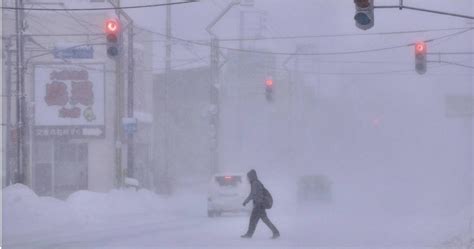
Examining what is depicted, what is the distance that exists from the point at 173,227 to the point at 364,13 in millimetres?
10427

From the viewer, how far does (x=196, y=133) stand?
6500 centimetres

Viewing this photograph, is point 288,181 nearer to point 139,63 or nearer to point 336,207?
point 139,63

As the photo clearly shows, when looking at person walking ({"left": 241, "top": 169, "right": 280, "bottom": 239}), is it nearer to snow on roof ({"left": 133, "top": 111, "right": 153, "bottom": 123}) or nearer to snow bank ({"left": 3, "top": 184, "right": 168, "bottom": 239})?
snow bank ({"left": 3, "top": 184, "right": 168, "bottom": 239})

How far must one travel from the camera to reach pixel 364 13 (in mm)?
16953

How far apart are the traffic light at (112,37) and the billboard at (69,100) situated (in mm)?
17636

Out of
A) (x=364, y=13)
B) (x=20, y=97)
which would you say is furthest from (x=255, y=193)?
(x=20, y=97)

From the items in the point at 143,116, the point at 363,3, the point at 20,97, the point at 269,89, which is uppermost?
the point at 363,3

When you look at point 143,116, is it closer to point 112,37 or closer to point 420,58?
point 420,58

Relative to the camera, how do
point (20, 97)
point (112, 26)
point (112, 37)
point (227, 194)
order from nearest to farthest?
point (112, 37), point (112, 26), point (20, 97), point (227, 194)

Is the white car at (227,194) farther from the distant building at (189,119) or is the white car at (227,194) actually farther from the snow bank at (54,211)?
the distant building at (189,119)

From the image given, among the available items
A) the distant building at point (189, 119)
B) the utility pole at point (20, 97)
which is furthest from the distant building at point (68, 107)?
the distant building at point (189, 119)

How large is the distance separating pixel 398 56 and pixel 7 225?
7663cm

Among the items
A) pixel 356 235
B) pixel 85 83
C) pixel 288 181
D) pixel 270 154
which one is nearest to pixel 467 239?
pixel 356 235

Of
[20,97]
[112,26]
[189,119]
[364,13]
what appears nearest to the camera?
[364,13]
